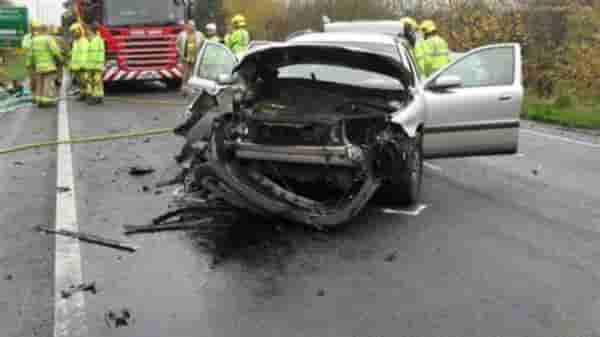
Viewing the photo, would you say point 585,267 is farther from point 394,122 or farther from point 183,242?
point 183,242

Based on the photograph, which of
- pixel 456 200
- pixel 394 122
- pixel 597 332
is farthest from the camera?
pixel 456 200

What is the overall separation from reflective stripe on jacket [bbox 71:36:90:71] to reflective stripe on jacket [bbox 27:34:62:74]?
45cm

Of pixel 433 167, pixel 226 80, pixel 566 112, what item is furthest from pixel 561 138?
pixel 226 80

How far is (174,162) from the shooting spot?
28.8ft

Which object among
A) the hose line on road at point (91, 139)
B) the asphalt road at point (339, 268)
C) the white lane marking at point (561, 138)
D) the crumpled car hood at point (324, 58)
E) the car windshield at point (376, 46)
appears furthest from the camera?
the white lane marking at point (561, 138)

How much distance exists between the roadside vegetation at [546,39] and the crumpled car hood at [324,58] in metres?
7.84

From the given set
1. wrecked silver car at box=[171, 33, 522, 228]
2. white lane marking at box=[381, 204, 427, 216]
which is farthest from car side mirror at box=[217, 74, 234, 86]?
white lane marking at box=[381, 204, 427, 216]

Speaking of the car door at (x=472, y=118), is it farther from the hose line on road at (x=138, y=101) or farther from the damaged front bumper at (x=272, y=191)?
the hose line on road at (x=138, y=101)

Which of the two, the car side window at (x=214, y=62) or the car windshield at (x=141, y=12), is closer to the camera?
the car side window at (x=214, y=62)

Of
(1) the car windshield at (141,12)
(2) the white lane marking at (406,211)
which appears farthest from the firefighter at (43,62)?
(2) the white lane marking at (406,211)

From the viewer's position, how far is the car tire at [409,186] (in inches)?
255

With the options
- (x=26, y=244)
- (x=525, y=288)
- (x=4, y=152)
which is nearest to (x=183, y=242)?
(x=26, y=244)

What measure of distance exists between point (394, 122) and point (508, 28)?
15556 millimetres

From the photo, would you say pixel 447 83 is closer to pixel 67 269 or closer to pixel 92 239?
pixel 92 239
